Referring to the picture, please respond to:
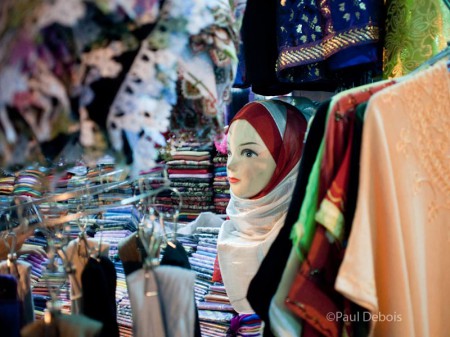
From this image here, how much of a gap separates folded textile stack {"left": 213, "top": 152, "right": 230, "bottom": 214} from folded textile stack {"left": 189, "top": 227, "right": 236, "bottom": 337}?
0.30m

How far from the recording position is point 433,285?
86cm

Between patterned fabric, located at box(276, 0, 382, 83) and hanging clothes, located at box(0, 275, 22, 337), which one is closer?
hanging clothes, located at box(0, 275, 22, 337)

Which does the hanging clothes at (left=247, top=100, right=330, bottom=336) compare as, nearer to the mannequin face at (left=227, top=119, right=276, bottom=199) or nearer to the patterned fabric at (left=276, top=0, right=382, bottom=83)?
the patterned fabric at (left=276, top=0, right=382, bottom=83)

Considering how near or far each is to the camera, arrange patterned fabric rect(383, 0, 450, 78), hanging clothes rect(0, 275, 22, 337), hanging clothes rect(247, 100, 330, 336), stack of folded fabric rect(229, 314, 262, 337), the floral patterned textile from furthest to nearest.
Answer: stack of folded fabric rect(229, 314, 262, 337)
patterned fabric rect(383, 0, 450, 78)
hanging clothes rect(247, 100, 330, 336)
hanging clothes rect(0, 275, 22, 337)
the floral patterned textile

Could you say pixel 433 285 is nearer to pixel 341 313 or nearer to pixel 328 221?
pixel 341 313

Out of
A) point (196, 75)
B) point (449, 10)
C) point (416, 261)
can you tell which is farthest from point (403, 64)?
point (196, 75)

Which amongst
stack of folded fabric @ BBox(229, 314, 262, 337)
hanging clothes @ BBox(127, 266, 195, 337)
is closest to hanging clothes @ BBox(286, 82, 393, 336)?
hanging clothes @ BBox(127, 266, 195, 337)

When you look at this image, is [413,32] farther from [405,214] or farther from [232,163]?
[232,163]

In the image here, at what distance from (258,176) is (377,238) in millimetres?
642

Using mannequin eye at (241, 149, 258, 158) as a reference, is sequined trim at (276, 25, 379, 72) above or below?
above

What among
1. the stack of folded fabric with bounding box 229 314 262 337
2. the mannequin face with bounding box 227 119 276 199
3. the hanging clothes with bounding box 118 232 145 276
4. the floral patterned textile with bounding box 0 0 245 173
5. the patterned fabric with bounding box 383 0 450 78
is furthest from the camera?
the stack of folded fabric with bounding box 229 314 262 337

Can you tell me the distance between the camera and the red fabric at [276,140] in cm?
135

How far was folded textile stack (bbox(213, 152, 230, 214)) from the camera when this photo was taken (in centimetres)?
229

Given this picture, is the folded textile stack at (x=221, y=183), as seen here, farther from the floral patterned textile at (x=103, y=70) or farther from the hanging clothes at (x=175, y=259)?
the floral patterned textile at (x=103, y=70)
